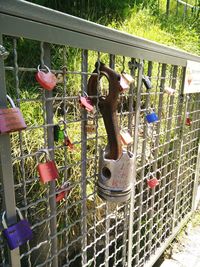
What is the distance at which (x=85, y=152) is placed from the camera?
1196 millimetres

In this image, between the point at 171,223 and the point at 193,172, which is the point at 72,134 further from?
the point at 193,172

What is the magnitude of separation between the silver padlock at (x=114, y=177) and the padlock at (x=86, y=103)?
8.7 inches

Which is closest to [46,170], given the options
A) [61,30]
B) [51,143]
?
[51,143]

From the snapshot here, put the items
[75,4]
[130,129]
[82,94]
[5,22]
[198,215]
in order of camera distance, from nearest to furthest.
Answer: [5,22]
[82,94]
[130,129]
[198,215]
[75,4]

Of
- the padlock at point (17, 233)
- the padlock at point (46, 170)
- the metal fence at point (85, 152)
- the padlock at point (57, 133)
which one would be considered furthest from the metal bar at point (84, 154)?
the padlock at point (17, 233)

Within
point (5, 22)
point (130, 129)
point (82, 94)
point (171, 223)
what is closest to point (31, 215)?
point (130, 129)

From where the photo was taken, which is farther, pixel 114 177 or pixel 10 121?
pixel 114 177

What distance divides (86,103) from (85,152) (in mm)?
243

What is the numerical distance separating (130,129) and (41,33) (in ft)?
2.57

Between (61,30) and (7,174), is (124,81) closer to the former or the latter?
(61,30)

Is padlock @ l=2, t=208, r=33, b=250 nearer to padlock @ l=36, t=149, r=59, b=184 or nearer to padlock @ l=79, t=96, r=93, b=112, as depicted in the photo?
padlock @ l=36, t=149, r=59, b=184

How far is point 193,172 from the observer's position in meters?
2.60

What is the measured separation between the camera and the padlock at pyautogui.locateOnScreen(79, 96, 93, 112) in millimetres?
1059

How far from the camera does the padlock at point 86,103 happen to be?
106 centimetres
